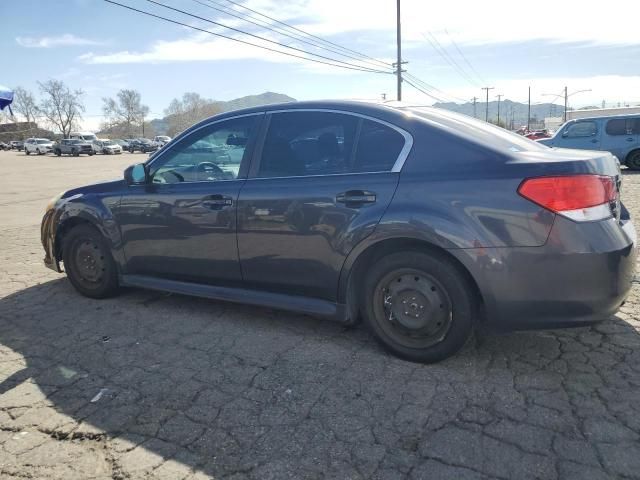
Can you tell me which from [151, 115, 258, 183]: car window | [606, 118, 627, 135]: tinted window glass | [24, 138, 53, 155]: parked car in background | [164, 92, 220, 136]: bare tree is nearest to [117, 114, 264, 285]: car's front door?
[151, 115, 258, 183]: car window

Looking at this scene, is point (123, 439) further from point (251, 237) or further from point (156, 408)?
point (251, 237)

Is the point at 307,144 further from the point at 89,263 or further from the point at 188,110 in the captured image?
the point at 188,110

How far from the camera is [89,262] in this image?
4.54m

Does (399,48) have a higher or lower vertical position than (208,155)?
higher

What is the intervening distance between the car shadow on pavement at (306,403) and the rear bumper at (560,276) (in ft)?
1.41

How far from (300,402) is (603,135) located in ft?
49.8

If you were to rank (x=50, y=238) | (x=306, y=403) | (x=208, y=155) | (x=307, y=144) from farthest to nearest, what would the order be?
(x=50, y=238) → (x=208, y=155) → (x=307, y=144) → (x=306, y=403)

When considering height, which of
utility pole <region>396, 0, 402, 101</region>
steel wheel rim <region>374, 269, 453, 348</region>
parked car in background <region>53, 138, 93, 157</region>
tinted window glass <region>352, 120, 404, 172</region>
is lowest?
steel wheel rim <region>374, 269, 453, 348</region>

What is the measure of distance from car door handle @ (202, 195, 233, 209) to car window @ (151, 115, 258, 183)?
166 mm

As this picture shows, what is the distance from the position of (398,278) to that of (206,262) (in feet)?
5.16

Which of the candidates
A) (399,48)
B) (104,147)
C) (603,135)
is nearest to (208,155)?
(603,135)

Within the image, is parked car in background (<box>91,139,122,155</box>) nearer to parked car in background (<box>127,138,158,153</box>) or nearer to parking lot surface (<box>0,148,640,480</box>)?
parked car in background (<box>127,138,158,153</box>)

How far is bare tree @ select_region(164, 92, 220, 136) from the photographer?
107 m

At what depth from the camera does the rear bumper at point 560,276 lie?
8.55 feet
